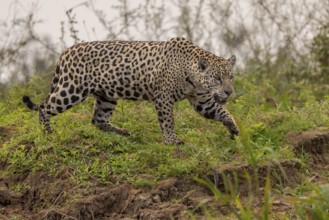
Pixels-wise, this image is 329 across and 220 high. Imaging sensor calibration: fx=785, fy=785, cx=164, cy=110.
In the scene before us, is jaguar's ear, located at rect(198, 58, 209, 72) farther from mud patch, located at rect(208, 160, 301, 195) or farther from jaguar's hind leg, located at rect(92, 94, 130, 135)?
jaguar's hind leg, located at rect(92, 94, 130, 135)

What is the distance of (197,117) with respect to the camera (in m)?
10.2

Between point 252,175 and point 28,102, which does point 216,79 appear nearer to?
point 252,175

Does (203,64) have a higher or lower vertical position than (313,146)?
higher

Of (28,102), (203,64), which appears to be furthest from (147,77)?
(28,102)

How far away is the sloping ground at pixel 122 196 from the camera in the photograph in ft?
25.0

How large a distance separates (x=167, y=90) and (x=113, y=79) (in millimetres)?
715

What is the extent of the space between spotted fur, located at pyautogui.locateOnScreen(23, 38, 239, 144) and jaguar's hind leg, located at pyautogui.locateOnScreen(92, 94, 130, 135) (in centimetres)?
4

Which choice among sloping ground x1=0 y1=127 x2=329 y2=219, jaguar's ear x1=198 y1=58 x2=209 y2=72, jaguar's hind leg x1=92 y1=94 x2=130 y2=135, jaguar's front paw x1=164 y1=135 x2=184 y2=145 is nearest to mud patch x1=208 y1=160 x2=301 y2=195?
sloping ground x1=0 y1=127 x2=329 y2=219

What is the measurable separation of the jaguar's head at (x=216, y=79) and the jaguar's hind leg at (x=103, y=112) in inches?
56.6

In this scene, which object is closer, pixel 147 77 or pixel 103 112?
pixel 147 77

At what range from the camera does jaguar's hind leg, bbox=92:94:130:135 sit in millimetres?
9828

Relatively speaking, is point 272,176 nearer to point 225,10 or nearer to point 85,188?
point 85,188

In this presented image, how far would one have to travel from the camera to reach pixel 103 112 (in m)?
9.89

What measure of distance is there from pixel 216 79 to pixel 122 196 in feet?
6.26
